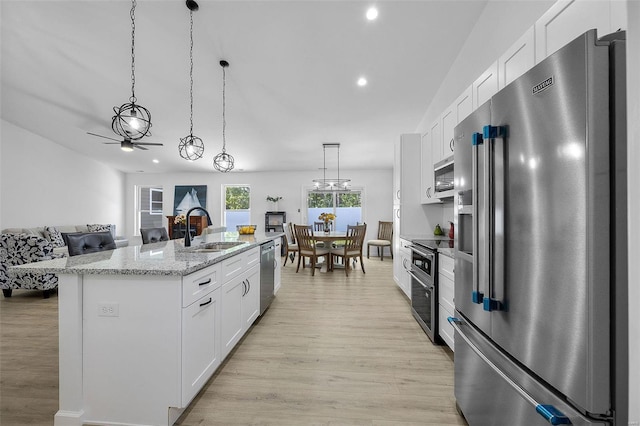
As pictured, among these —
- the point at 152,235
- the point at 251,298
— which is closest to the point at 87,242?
the point at 152,235

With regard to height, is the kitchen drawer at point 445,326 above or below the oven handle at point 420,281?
below

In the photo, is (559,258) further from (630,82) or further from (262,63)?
(262,63)

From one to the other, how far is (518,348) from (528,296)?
0.22 meters

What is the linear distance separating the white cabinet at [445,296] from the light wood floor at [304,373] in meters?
→ 0.18

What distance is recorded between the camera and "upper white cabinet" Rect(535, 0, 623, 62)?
1.00 meters

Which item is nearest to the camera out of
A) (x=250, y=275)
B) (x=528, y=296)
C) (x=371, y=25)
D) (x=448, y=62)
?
(x=528, y=296)

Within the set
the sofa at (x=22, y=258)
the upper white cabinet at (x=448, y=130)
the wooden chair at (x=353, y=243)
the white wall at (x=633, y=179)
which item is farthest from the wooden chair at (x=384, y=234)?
the white wall at (x=633, y=179)

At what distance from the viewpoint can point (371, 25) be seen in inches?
108

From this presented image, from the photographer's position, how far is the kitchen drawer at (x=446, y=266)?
2.05 metres

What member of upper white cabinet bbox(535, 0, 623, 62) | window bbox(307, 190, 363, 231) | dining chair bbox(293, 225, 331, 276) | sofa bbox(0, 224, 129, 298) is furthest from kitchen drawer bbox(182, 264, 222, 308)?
window bbox(307, 190, 363, 231)

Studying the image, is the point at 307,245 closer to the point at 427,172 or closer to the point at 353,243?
the point at 353,243

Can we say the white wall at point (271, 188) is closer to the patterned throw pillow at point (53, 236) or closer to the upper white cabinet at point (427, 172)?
the patterned throw pillow at point (53, 236)

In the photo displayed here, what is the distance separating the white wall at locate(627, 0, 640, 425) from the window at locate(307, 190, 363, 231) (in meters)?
7.26

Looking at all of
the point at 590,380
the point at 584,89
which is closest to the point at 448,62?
the point at 584,89
